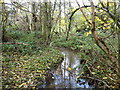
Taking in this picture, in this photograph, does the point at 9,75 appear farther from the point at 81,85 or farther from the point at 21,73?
the point at 81,85

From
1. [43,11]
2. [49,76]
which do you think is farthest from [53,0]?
[49,76]

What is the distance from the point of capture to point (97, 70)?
4191 millimetres

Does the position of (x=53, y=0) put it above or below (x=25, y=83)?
above

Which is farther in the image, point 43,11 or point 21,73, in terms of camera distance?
point 43,11

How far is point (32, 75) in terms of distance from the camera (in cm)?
398

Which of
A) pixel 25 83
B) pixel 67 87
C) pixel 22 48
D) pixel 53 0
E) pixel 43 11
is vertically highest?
pixel 53 0

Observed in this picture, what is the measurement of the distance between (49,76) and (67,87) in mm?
976

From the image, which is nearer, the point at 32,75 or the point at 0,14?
the point at 32,75

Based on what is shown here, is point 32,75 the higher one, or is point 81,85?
point 32,75

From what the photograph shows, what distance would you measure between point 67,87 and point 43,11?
6.17 m

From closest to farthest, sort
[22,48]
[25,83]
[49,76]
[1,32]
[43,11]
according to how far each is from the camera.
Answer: [25,83] < [49,76] < [22,48] < [43,11] < [1,32]

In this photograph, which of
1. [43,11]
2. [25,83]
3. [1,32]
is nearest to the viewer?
[25,83]

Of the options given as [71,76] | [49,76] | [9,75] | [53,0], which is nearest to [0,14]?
[53,0]

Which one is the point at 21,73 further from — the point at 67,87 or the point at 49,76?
the point at 67,87
